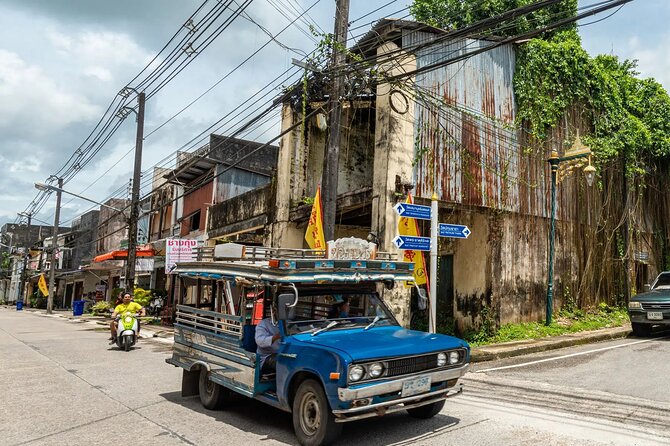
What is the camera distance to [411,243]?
384 inches

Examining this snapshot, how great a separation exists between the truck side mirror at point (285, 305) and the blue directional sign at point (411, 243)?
412cm

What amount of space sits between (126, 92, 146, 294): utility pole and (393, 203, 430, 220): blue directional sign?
14.7 m

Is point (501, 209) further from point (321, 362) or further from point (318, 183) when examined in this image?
point (321, 362)

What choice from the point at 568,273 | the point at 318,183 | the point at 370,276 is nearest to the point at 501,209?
the point at 568,273

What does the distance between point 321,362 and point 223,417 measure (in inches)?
96.4

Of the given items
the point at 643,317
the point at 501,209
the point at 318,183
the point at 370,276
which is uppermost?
the point at 318,183

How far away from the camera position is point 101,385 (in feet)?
29.8

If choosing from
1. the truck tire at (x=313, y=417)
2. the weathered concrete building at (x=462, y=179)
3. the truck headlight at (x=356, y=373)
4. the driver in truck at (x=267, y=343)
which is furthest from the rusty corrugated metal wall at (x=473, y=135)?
the truck headlight at (x=356, y=373)

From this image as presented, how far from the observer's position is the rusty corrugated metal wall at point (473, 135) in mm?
13797

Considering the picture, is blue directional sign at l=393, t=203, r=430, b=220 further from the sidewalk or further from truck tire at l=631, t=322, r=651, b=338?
truck tire at l=631, t=322, r=651, b=338

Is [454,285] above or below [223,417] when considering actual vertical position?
above

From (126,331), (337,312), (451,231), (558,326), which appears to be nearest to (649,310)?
(558,326)

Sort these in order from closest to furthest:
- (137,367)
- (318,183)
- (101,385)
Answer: (101,385) < (137,367) < (318,183)

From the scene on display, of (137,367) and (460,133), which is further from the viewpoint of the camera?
(460,133)
